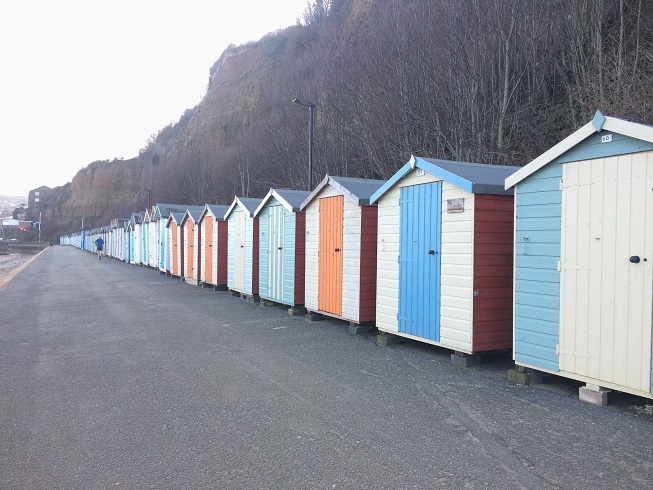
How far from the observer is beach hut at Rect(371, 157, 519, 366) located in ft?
24.9

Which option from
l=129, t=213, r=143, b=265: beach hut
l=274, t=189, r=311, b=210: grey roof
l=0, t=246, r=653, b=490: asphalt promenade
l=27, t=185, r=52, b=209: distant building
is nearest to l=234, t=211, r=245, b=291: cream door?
l=274, t=189, r=311, b=210: grey roof

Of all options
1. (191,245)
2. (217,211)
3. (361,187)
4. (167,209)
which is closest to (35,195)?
(167,209)

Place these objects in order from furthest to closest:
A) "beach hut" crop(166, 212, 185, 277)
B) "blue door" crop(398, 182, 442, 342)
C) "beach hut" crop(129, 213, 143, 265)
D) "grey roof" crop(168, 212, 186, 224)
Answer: "beach hut" crop(129, 213, 143, 265), "grey roof" crop(168, 212, 186, 224), "beach hut" crop(166, 212, 185, 277), "blue door" crop(398, 182, 442, 342)

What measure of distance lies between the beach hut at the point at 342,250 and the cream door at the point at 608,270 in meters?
4.45

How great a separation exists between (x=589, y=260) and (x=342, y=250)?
546 cm

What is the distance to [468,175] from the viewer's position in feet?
26.0

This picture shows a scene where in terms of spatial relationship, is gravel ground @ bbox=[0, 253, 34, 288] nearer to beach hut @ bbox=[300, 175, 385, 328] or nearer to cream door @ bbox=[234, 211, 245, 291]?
cream door @ bbox=[234, 211, 245, 291]

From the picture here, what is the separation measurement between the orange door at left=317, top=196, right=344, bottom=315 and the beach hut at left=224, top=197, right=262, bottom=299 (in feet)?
13.6

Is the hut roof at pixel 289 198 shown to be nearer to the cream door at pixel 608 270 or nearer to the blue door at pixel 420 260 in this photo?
the blue door at pixel 420 260

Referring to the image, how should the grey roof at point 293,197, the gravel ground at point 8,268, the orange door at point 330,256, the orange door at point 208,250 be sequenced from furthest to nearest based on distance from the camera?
the gravel ground at point 8,268 → the orange door at point 208,250 → the grey roof at point 293,197 → the orange door at point 330,256

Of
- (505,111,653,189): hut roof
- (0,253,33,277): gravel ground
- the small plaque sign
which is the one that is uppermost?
(505,111,653,189): hut roof

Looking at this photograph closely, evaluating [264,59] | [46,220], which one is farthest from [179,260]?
[46,220]

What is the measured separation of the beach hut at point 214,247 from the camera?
1859 cm

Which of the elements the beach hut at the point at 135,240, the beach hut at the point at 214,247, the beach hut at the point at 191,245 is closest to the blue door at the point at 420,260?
the beach hut at the point at 214,247
